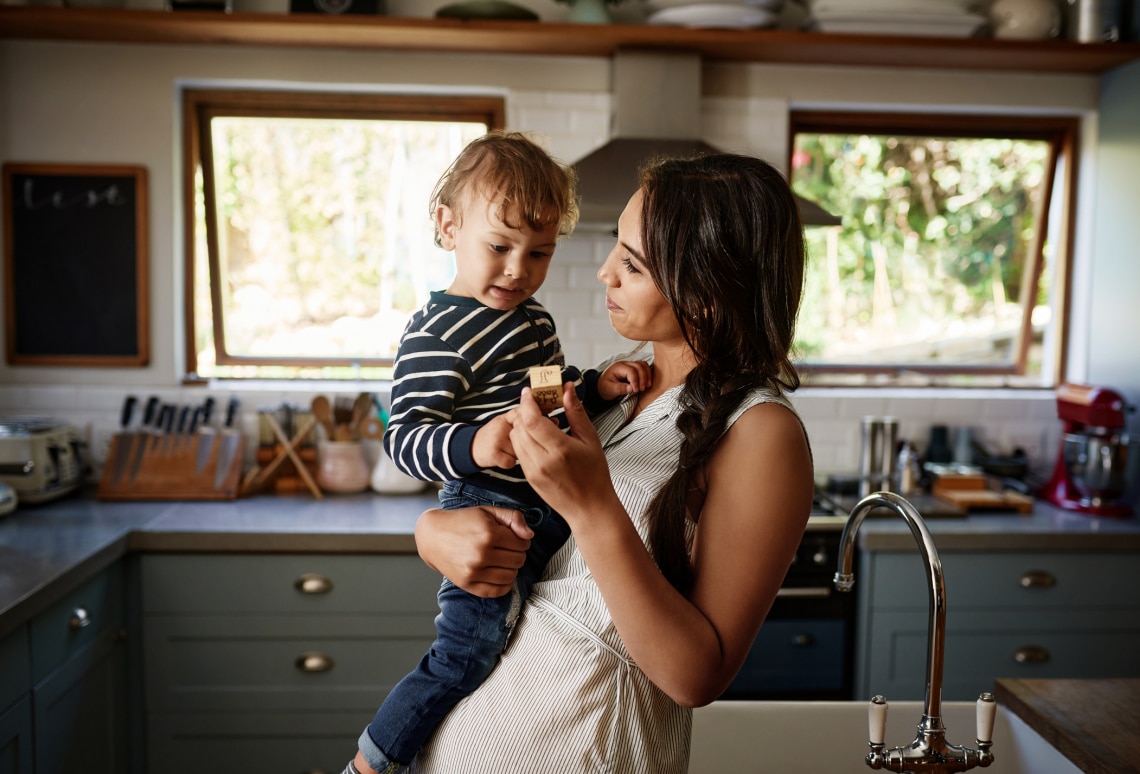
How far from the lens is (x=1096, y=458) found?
10.2 feet

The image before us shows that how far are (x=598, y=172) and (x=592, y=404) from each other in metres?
1.56

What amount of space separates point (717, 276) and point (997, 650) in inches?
88.0

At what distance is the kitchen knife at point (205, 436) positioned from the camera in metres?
3.12

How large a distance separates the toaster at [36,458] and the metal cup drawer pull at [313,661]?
94 centimetres

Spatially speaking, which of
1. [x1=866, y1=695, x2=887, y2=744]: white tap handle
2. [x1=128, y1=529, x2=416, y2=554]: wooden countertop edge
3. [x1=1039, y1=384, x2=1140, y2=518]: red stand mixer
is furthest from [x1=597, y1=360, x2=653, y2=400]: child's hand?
[x1=1039, y1=384, x2=1140, y2=518]: red stand mixer

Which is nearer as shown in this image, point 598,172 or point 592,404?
point 592,404

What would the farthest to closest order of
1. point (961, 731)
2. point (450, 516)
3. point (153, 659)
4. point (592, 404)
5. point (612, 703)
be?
point (153, 659), point (961, 731), point (592, 404), point (450, 516), point (612, 703)

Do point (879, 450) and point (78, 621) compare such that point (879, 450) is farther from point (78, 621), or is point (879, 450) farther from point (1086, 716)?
point (78, 621)

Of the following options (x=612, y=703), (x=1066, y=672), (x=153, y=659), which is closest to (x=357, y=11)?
(x=153, y=659)

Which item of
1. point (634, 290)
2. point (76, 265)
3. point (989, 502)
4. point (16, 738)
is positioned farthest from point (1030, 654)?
point (76, 265)

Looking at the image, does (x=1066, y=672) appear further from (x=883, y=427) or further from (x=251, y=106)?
(x=251, y=106)

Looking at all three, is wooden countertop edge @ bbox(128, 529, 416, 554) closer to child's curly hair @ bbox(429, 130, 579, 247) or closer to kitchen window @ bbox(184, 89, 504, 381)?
kitchen window @ bbox(184, 89, 504, 381)

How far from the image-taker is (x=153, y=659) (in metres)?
2.70

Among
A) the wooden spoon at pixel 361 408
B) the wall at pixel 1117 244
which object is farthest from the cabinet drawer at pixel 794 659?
the wooden spoon at pixel 361 408
